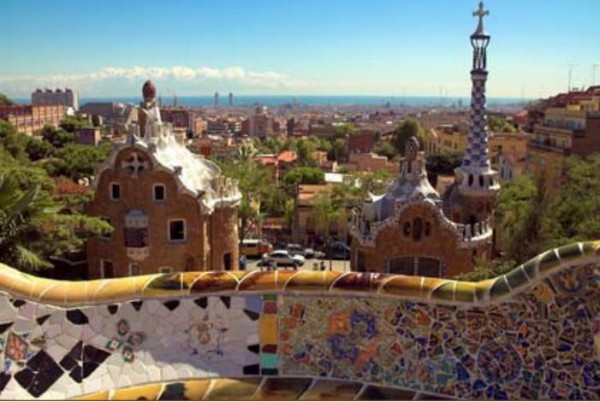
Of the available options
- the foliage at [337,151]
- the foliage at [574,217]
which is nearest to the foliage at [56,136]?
the foliage at [337,151]

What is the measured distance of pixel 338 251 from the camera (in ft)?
93.4

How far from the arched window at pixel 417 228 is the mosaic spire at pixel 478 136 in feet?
7.63

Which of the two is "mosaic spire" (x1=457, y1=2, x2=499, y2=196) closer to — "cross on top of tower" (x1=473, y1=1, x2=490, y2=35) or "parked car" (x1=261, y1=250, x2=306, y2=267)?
"cross on top of tower" (x1=473, y1=1, x2=490, y2=35)

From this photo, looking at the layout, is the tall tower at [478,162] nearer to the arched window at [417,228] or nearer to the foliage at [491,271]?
the arched window at [417,228]

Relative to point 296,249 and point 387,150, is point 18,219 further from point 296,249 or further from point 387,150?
point 387,150

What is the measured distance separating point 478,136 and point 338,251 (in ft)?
38.5

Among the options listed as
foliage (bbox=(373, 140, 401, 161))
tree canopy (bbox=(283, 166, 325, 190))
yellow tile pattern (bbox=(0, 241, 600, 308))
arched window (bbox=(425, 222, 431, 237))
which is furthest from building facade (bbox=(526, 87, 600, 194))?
yellow tile pattern (bbox=(0, 241, 600, 308))

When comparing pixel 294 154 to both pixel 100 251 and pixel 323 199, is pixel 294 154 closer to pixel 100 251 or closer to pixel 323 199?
pixel 323 199

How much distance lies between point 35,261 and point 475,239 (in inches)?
391

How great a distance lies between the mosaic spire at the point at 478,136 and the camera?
1728cm

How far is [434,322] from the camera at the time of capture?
4.28 metres

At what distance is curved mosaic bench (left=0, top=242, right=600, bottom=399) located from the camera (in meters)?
4.13

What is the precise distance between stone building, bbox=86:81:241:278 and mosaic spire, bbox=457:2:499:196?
6550mm

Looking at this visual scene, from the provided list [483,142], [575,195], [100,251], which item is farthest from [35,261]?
[575,195]
